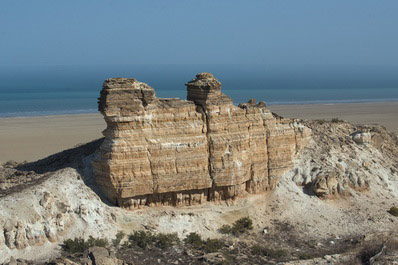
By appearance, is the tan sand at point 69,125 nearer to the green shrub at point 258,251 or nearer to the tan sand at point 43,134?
the tan sand at point 43,134

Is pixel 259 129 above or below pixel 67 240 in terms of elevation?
above

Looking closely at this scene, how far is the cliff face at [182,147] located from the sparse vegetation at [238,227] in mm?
1163

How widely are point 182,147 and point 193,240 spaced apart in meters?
3.38

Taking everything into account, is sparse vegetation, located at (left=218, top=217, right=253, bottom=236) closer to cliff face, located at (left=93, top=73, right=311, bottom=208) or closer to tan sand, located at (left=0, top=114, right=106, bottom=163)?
cliff face, located at (left=93, top=73, right=311, bottom=208)

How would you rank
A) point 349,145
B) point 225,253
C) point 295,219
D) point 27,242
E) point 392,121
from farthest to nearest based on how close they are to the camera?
point 392,121 → point 349,145 → point 295,219 → point 225,253 → point 27,242

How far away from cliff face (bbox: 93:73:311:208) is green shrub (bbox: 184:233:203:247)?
1642 millimetres

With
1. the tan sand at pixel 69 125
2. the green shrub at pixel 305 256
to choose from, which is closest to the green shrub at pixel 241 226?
the green shrub at pixel 305 256

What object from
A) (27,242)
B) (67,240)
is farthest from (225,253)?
(27,242)

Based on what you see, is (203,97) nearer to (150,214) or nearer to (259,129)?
(259,129)

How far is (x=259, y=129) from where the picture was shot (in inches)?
828

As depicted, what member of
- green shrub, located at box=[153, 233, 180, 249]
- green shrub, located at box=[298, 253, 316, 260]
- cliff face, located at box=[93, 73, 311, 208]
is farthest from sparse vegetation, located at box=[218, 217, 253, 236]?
green shrub, located at box=[298, 253, 316, 260]

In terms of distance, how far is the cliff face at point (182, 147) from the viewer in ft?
59.6

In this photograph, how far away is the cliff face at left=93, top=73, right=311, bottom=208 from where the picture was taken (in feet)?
59.6

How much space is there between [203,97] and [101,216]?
Answer: 229 inches
